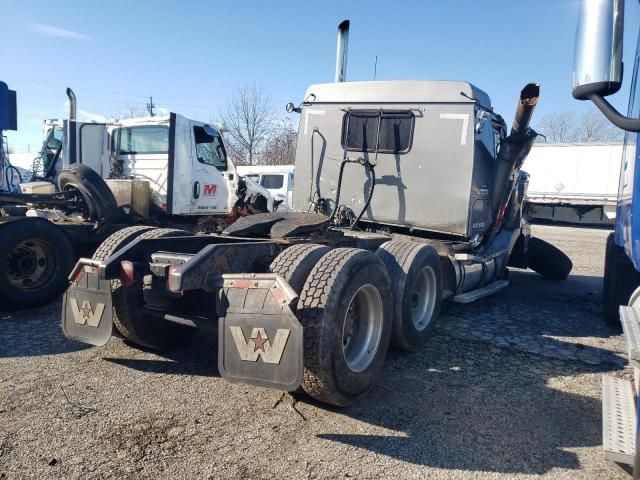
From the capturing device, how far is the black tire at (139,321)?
4281 millimetres

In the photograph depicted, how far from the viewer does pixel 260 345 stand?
3.17m

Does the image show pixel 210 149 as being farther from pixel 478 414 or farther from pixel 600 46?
pixel 600 46

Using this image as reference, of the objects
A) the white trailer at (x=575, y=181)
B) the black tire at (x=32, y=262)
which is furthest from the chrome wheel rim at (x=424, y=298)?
the white trailer at (x=575, y=181)

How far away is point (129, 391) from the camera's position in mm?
3912

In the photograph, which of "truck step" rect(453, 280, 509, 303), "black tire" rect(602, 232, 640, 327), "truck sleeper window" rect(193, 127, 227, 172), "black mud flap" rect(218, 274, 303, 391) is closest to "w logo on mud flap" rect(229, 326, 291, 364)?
"black mud flap" rect(218, 274, 303, 391)

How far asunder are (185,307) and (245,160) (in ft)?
112

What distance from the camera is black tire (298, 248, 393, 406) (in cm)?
330

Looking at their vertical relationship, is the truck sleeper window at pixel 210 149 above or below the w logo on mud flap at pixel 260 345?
above

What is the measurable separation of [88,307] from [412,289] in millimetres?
2920

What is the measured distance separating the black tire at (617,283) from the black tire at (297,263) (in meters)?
4.26

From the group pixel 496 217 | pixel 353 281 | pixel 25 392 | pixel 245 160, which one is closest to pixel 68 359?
pixel 25 392

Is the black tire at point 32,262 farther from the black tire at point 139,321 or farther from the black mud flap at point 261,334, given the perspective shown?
the black mud flap at point 261,334

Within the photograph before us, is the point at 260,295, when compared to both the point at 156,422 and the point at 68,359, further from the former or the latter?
the point at 68,359

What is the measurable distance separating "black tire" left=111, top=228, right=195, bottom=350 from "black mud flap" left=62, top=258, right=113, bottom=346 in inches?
6.3
